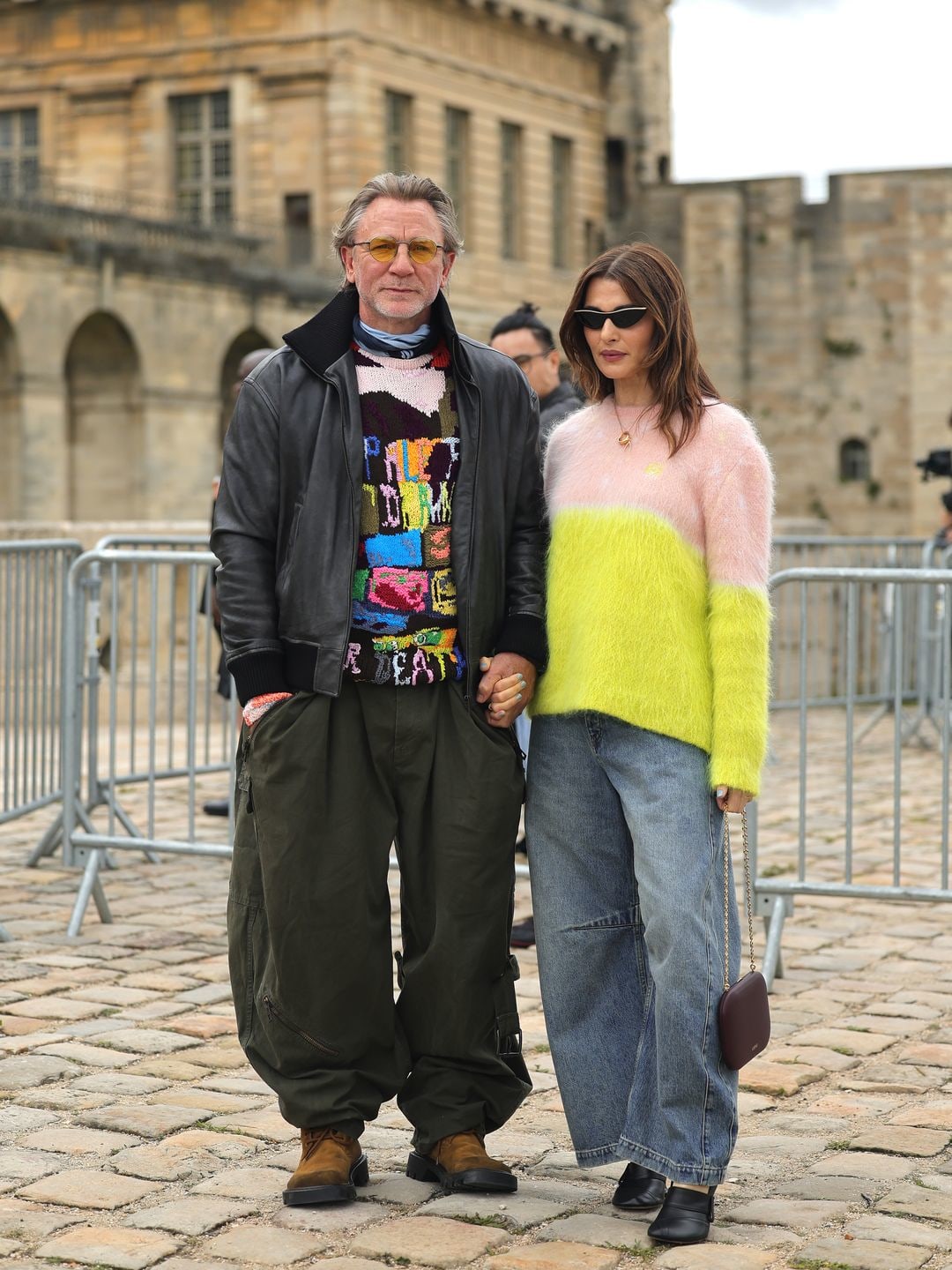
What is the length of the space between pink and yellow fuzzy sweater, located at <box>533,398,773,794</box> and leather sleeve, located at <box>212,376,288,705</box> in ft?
1.91

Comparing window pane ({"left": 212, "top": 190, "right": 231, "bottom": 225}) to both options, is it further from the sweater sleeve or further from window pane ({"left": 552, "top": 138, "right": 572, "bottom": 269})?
the sweater sleeve

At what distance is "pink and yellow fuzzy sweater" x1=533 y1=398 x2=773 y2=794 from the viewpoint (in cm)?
387

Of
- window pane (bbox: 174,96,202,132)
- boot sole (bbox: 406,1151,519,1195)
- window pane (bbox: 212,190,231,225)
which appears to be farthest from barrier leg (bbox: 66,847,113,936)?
window pane (bbox: 174,96,202,132)

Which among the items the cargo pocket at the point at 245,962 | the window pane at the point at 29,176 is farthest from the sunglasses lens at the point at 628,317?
the window pane at the point at 29,176

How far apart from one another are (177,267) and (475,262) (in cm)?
959

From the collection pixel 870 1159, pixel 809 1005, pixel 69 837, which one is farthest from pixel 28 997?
pixel 870 1159

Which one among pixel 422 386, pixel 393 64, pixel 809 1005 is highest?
pixel 393 64

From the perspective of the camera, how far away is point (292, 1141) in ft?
14.9

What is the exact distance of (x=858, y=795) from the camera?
10.8m

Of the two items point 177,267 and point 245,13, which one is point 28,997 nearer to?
point 177,267

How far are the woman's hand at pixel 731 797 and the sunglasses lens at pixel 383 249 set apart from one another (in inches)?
47.0

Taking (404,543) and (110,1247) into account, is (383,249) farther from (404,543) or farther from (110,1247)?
(110,1247)

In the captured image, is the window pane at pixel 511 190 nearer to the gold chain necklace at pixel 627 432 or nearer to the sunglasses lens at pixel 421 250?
the sunglasses lens at pixel 421 250

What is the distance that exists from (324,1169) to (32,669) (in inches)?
164
